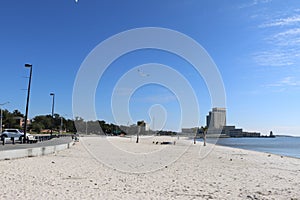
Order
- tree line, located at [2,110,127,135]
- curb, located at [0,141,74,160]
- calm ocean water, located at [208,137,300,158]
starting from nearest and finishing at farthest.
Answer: curb, located at [0,141,74,160] < calm ocean water, located at [208,137,300,158] < tree line, located at [2,110,127,135]

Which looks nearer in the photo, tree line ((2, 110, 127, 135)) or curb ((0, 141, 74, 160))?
curb ((0, 141, 74, 160))

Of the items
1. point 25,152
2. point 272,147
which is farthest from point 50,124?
point 25,152

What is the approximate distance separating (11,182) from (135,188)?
13.0 feet

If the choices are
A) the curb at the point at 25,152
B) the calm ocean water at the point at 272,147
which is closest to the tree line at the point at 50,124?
the calm ocean water at the point at 272,147

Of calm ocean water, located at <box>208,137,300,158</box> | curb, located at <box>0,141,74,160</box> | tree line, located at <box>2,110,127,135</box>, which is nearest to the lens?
curb, located at <box>0,141,74,160</box>

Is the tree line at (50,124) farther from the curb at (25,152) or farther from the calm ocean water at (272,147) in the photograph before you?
the curb at (25,152)

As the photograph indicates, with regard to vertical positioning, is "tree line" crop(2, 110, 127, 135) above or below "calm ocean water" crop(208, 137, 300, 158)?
above

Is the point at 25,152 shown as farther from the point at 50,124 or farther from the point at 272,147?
the point at 50,124

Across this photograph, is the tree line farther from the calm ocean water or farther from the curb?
the curb

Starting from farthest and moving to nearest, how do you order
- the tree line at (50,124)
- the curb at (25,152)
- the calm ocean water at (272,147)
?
the tree line at (50,124) < the calm ocean water at (272,147) < the curb at (25,152)

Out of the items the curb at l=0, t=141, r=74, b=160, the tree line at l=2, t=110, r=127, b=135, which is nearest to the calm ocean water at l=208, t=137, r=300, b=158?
the curb at l=0, t=141, r=74, b=160

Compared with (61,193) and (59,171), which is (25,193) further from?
(59,171)

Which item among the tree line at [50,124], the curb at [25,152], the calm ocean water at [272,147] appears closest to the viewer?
the curb at [25,152]

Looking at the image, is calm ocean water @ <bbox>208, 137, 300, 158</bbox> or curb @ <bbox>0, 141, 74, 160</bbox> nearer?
curb @ <bbox>0, 141, 74, 160</bbox>
